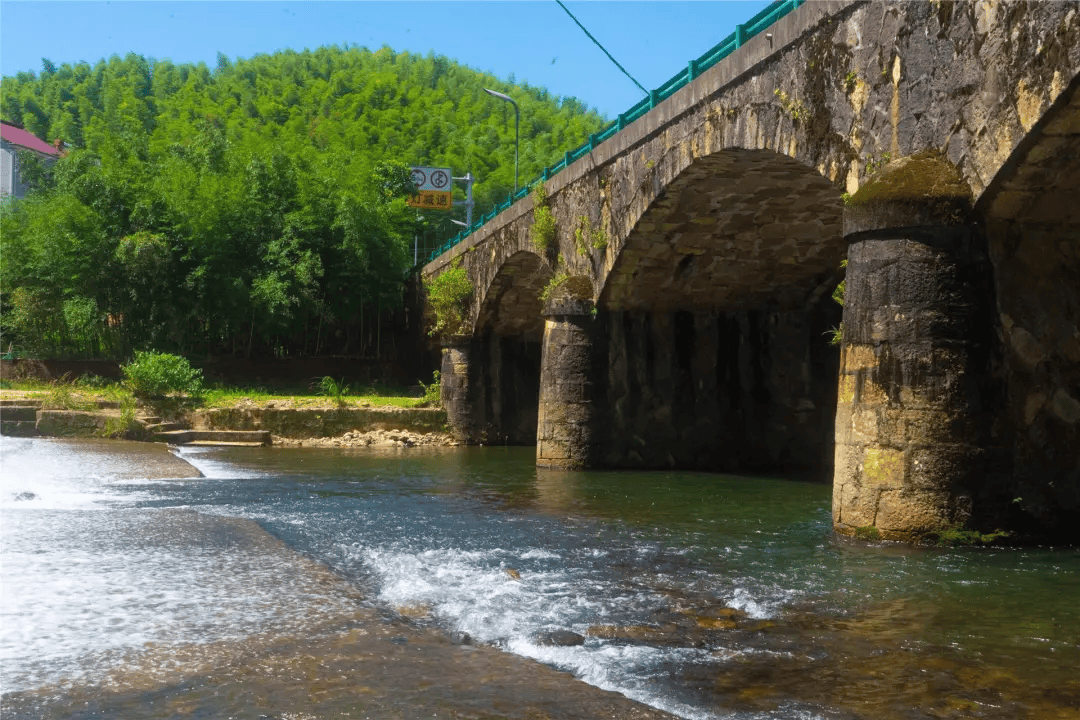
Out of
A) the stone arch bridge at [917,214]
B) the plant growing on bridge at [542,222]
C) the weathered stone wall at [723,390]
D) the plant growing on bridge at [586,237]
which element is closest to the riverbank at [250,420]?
the plant growing on bridge at [542,222]

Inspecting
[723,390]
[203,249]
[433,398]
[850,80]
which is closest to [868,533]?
[850,80]

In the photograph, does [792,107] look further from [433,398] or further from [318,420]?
[433,398]

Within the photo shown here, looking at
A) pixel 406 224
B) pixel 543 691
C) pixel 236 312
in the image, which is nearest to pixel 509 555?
pixel 543 691

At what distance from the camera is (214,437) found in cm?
2573

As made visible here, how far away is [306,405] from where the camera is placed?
2838 centimetres

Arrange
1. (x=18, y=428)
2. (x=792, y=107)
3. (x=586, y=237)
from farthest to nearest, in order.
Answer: (x=18, y=428), (x=586, y=237), (x=792, y=107)

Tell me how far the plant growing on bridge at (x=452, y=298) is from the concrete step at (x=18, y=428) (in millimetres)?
10290

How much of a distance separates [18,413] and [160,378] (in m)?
3.56

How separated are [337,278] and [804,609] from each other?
30530mm

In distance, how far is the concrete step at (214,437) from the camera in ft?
81.3

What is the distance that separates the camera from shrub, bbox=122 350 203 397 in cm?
2681

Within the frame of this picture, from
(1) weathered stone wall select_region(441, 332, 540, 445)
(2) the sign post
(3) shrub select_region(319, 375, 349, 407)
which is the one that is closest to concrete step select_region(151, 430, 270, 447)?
(3) shrub select_region(319, 375, 349, 407)

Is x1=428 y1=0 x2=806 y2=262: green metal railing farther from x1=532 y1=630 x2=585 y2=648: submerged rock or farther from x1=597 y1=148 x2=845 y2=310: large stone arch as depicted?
x1=532 y1=630 x2=585 y2=648: submerged rock

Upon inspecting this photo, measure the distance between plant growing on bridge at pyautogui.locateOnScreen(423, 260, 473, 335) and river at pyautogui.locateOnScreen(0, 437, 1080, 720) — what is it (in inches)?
634
